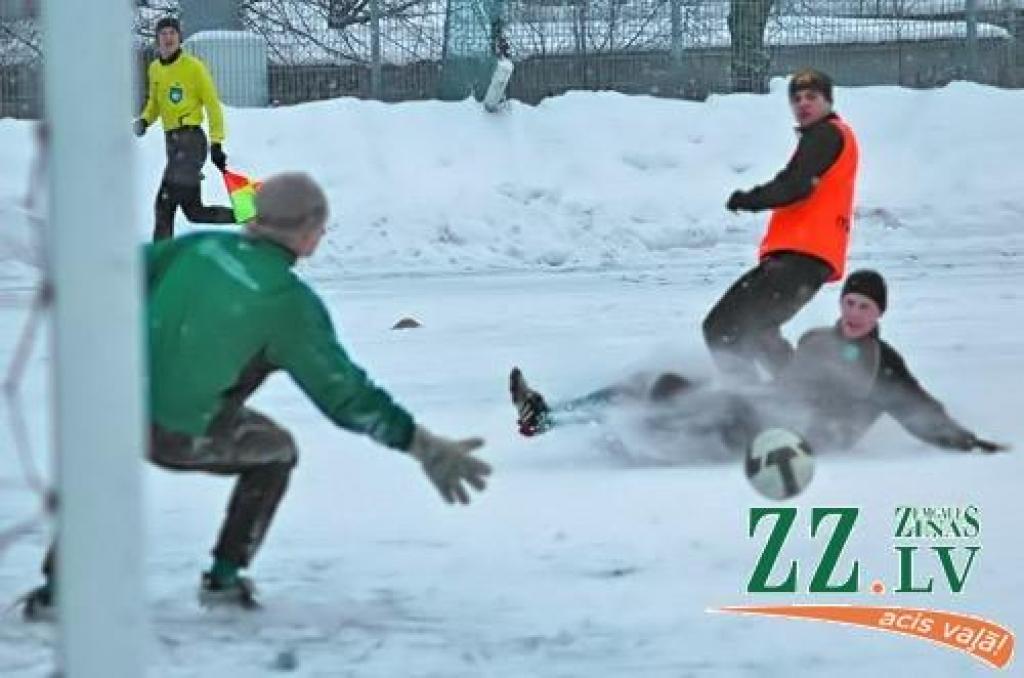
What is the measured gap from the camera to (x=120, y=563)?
10.7 feet

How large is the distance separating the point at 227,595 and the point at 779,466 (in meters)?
1.95

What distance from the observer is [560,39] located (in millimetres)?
19141

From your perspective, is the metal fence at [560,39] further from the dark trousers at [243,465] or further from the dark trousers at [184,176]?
the dark trousers at [243,465]

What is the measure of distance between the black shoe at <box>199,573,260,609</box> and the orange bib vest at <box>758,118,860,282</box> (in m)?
2.97

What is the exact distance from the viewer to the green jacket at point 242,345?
488 cm

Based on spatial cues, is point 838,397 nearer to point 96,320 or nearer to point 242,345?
point 242,345

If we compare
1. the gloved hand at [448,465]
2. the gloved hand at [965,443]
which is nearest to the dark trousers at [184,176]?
the gloved hand at [965,443]

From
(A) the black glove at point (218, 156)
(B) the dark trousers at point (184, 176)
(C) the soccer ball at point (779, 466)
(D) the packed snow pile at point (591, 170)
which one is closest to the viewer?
(C) the soccer ball at point (779, 466)

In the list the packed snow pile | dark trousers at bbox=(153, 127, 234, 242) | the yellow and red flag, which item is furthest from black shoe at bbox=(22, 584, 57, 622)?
the packed snow pile

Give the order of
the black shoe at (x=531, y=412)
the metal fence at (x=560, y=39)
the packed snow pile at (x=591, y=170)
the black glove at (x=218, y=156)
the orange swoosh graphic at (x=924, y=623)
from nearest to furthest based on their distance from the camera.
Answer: the orange swoosh graphic at (x=924, y=623), the black shoe at (x=531, y=412), the black glove at (x=218, y=156), the packed snow pile at (x=591, y=170), the metal fence at (x=560, y=39)

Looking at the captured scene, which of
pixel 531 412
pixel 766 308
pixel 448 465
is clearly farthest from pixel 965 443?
pixel 448 465

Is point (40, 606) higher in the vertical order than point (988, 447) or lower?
higher

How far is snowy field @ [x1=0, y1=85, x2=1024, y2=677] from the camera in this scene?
16.3 ft

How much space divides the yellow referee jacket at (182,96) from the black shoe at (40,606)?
8.73m
